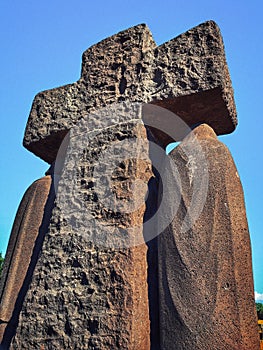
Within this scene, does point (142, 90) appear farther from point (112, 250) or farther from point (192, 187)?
point (112, 250)

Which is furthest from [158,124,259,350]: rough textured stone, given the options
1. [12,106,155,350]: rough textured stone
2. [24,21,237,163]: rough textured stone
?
[24,21,237,163]: rough textured stone

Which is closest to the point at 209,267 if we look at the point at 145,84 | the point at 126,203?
the point at 126,203

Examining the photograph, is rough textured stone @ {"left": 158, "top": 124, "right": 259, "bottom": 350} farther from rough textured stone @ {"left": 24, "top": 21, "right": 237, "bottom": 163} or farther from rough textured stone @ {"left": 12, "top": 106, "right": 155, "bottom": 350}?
rough textured stone @ {"left": 24, "top": 21, "right": 237, "bottom": 163}

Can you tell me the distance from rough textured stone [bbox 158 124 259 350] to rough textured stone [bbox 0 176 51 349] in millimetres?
989

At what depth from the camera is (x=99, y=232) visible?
88.5 inches

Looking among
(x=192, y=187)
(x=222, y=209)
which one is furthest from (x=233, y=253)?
(x=192, y=187)

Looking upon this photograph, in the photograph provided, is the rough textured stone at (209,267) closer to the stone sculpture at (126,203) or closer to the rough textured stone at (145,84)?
the stone sculpture at (126,203)

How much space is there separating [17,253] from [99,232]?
73cm

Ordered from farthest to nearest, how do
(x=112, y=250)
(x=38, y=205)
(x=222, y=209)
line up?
(x=38, y=205) → (x=112, y=250) → (x=222, y=209)

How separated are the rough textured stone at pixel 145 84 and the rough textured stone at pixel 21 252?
0.43 metres

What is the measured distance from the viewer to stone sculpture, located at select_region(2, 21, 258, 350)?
196 cm

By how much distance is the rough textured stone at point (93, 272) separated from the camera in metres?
2.00

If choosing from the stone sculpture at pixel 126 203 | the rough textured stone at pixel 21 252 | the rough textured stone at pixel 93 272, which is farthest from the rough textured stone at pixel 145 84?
the rough textured stone at pixel 21 252

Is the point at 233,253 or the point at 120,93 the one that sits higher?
the point at 120,93
